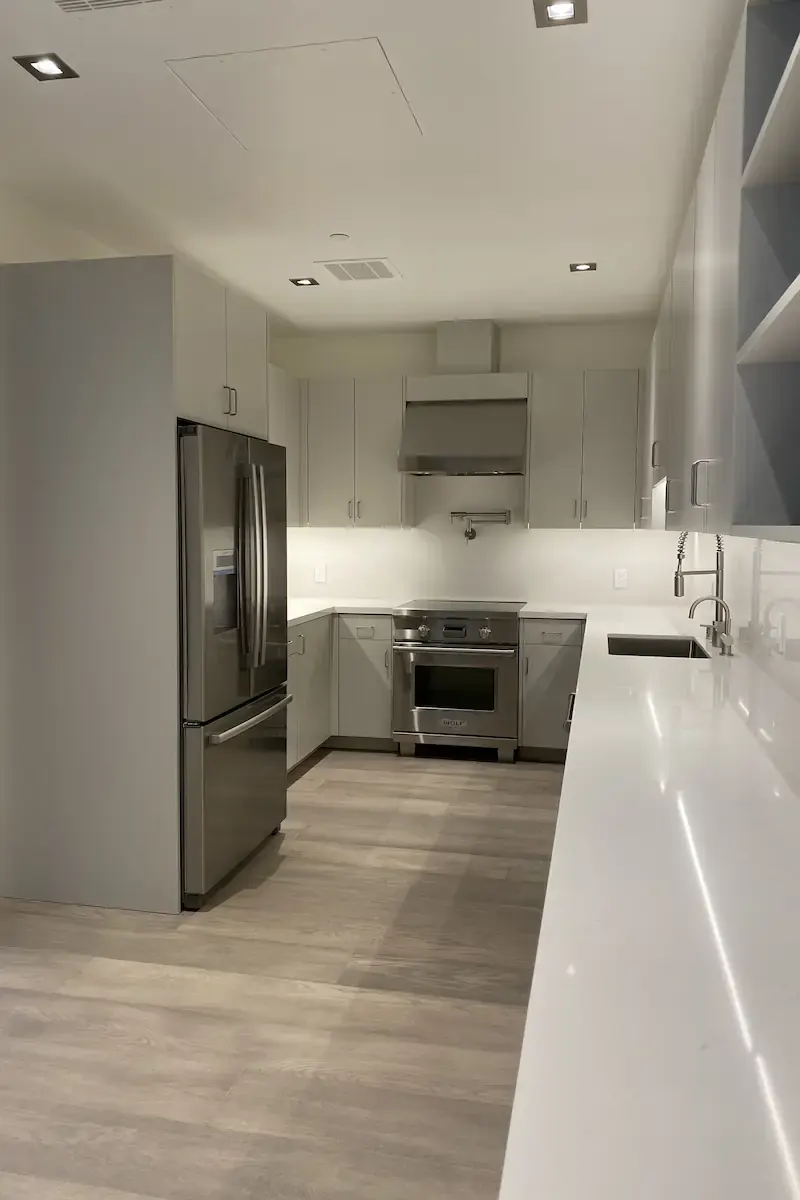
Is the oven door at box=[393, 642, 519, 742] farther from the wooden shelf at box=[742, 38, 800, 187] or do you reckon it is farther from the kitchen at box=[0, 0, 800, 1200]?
the wooden shelf at box=[742, 38, 800, 187]

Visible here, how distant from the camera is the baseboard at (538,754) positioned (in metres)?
5.37

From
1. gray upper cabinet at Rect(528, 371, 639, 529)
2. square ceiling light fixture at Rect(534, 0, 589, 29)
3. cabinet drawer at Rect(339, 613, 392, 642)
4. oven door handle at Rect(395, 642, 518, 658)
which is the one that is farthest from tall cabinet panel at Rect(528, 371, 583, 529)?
square ceiling light fixture at Rect(534, 0, 589, 29)

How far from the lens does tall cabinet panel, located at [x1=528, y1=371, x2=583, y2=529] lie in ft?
17.7

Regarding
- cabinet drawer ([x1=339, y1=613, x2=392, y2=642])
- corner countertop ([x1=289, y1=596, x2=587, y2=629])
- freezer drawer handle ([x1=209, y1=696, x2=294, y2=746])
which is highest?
corner countertop ([x1=289, y1=596, x2=587, y2=629])

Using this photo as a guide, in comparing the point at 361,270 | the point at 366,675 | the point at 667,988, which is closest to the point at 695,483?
the point at 667,988

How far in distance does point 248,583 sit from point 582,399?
2761mm

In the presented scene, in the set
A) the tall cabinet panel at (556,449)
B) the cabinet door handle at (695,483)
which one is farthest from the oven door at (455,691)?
the cabinet door handle at (695,483)

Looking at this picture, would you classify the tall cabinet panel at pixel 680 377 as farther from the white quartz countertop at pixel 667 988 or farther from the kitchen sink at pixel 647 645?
the kitchen sink at pixel 647 645

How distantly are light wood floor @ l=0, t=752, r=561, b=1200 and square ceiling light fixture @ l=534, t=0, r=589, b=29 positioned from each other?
2591 millimetres

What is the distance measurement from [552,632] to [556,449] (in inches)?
42.8

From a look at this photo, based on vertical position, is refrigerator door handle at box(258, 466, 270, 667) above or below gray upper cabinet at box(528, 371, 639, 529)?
below

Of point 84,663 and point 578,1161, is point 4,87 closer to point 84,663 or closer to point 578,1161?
point 84,663

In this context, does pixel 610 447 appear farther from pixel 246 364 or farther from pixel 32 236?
pixel 32 236

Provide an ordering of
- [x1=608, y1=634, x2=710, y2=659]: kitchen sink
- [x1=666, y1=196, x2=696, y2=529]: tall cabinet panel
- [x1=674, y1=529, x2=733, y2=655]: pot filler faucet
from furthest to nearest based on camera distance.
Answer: [x1=608, y1=634, x2=710, y2=659]: kitchen sink < [x1=674, y1=529, x2=733, y2=655]: pot filler faucet < [x1=666, y1=196, x2=696, y2=529]: tall cabinet panel
